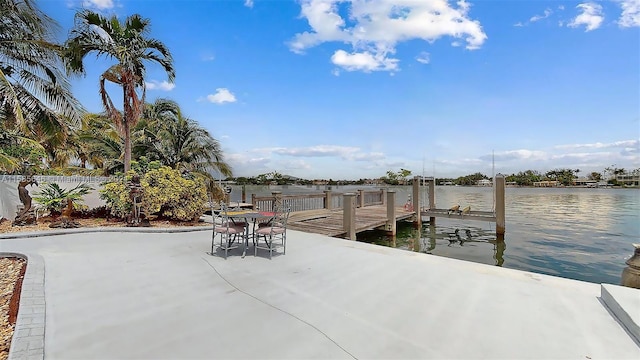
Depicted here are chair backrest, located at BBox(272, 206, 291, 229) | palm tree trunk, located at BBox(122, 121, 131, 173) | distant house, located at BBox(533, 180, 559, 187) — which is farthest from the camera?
distant house, located at BBox(533, 180, 559, 187)

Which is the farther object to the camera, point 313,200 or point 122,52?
point 313,200

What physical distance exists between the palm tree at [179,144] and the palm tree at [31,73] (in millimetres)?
4066

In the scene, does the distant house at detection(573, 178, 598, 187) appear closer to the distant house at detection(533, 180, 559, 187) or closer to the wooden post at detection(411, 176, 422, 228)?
the distant house at detection(533, 180, 559, 187)

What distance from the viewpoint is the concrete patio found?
7.24ft

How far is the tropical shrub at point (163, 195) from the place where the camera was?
7.89 metres

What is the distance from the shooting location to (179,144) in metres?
13.5

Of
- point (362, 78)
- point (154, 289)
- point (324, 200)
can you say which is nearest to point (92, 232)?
point (154, 289)

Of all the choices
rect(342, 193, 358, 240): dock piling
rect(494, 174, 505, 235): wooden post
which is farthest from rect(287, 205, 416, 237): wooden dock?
rect(494, 174, 505, 235): wooden post

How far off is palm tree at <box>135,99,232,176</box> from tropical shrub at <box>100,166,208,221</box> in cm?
489

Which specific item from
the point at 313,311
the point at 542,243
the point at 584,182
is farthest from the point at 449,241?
the point at 584,182

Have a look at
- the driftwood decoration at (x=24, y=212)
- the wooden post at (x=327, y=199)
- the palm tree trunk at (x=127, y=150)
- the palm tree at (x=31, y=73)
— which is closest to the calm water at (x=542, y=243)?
the wooden post at (x=327, y=199)

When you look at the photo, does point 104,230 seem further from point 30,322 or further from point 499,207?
point 499,207

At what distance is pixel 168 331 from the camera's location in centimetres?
245

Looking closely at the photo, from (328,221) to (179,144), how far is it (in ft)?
25.9
